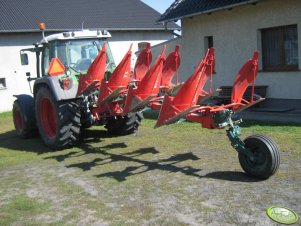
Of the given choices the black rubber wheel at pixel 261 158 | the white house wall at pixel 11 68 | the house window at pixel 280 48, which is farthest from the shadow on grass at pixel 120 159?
the white house wall at pixel 11 68

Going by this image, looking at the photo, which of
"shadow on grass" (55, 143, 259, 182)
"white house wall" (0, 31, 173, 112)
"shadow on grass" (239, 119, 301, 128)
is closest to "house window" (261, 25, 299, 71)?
"shadow on grass" (239, 119, 301, 128)

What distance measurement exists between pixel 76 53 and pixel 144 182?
147 inches

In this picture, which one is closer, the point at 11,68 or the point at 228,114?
the point at 228,114

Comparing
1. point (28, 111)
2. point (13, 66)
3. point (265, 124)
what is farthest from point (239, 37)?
point (13, 66)

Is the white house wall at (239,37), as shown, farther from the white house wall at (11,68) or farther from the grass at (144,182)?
the white house wall at (11,68)

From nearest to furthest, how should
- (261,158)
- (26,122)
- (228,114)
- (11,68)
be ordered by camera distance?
(261,158), (228,114), (26,122), (11,68)

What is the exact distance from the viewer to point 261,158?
5.28 meters

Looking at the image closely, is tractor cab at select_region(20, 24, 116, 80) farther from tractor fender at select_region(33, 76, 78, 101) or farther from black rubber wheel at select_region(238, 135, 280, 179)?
black rubber wheel at select_region(238, 135, 280, 179)

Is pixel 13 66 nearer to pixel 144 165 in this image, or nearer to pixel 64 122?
pixel 64 122

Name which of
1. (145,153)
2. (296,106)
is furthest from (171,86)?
(296,106)

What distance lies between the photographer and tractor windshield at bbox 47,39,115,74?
8.20 meters

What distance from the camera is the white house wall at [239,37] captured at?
10.8 metres

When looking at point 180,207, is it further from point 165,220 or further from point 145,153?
point 145,153

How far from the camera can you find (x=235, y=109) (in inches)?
221
